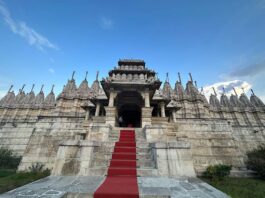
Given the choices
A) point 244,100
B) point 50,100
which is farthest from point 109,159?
point 244,100

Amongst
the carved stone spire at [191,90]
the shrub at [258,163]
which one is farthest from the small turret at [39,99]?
the shrub at [258,163]

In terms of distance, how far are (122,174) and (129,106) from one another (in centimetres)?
1338

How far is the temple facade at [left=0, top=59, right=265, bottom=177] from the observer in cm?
653

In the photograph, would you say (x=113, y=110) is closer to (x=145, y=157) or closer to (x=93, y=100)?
(x=93, y=100)

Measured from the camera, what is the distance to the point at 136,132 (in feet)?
37.4

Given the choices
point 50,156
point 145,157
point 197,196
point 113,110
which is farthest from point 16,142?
point 197,196

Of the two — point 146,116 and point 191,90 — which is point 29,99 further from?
point 191,90

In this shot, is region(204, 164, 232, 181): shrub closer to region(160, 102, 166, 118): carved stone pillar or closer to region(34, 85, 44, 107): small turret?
region(160, 102, 166, 118): carved stone pillar

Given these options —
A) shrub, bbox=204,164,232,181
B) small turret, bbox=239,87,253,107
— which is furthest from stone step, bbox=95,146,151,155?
small turret, bbox=239,87,253,107

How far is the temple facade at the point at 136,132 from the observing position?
6.53 meters

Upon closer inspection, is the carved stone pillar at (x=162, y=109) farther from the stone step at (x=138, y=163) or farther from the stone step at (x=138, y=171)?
the stone step at (x=138, y=171)

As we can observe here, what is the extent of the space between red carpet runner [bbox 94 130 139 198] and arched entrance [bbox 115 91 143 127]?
7.37m

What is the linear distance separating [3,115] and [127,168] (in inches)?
1715

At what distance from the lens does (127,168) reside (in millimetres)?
6137
